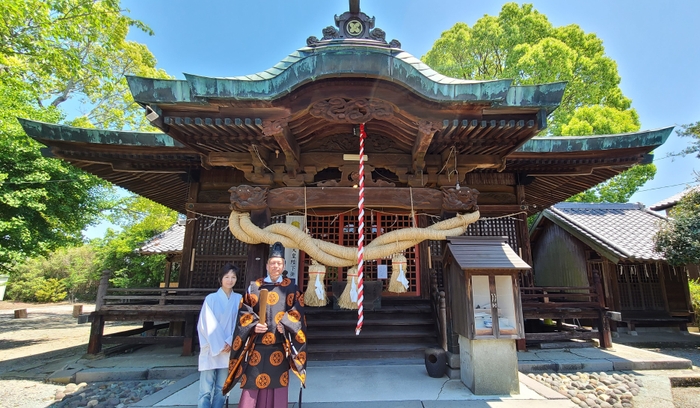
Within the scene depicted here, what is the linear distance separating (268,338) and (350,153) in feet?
11.3

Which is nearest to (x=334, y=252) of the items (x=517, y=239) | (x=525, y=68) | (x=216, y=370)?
(x=216, y=370)

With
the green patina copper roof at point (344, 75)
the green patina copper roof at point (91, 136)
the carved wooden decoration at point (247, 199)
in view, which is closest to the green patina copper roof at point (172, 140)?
the green patina copper roof at point (91, 136)

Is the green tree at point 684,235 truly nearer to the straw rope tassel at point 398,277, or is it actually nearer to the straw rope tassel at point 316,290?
the straw rope tassel at point 398,277

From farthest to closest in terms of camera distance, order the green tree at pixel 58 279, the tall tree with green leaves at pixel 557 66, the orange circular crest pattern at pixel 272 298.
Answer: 1. the green tree at pixel 58 279
2. the tall tree with green leaves at pixel 557 66
3. the orange circular crest pattern at pixel 272 298

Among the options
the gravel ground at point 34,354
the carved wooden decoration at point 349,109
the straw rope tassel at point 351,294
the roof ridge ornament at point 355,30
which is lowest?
the gravel ground at point 34,354

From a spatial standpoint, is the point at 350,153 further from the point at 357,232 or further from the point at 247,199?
the point at 357,232

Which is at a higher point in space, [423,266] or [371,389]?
[423,266]

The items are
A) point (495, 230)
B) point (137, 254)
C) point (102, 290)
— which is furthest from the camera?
point (137, 254)

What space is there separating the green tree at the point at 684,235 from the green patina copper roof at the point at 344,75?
334 inches

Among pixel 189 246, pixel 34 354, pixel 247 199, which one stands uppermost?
pixel 247 199

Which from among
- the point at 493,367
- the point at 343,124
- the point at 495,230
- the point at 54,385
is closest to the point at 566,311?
the point at 495,230

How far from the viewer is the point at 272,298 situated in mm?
3463

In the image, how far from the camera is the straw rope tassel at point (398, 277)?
5.00m

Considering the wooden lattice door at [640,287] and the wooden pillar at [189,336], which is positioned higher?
the wooden lattice door at [640,287]
